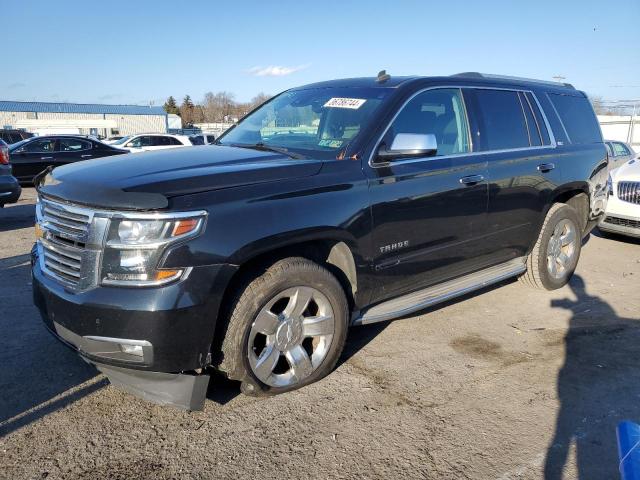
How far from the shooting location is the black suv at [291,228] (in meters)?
2.68

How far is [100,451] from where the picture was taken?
2.74 metres

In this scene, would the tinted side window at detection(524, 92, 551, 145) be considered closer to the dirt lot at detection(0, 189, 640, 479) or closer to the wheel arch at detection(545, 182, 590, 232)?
the wheel arch at detection(545, 182, 590, 232)

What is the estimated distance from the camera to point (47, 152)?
14.3m

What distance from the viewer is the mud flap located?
2803 mm

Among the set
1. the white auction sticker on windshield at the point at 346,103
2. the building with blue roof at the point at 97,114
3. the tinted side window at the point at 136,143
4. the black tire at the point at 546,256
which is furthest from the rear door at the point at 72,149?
the building with blue roof at the point at 97,114

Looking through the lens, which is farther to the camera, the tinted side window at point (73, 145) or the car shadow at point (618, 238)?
the tinted side window at point (73, 145)

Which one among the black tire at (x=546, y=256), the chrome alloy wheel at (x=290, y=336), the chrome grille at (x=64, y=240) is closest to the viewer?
the chrome grille at (x=64, y=240)

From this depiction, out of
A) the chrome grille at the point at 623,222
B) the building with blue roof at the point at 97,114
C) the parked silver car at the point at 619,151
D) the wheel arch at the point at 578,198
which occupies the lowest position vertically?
the chrome grille at the point at 623,222

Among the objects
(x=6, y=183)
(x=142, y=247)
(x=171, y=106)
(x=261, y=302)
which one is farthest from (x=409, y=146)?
(x=171, y=106)

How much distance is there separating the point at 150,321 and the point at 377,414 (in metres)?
1.41

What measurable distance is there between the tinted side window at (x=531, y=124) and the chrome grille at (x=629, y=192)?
3.36m

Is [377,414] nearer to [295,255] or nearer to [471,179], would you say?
[295,255]

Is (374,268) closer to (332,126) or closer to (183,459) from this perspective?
(332,126)

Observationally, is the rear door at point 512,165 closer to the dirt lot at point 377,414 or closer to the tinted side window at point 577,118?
the tinted side window at point 577,118
